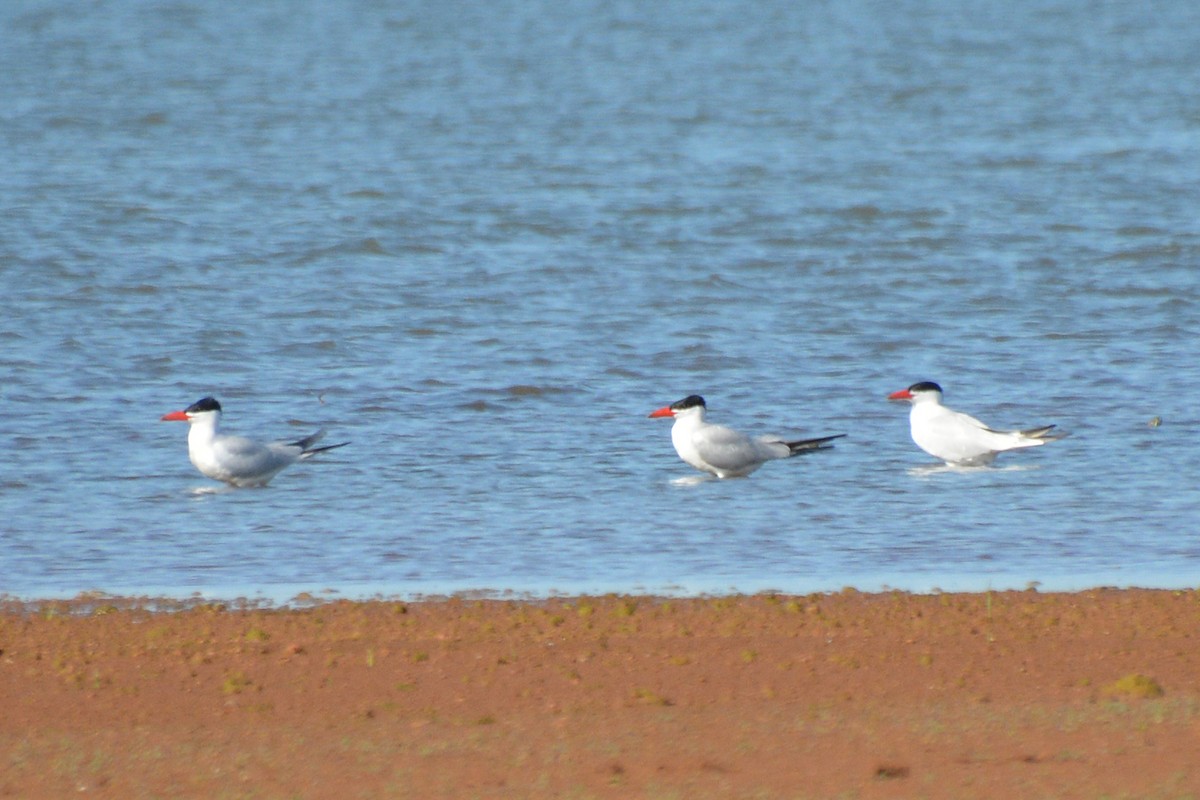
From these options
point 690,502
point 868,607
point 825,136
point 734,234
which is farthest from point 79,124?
point 868,607

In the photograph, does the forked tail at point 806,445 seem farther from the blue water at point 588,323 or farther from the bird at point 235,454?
the bird at point 235,454

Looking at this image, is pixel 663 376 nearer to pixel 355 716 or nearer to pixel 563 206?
pixel 355 716

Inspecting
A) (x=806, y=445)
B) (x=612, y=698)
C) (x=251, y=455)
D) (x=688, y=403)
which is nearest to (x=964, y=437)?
(x=806, y=445)

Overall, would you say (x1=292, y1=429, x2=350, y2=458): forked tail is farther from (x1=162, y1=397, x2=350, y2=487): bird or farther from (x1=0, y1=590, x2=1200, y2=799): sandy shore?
(x1=0, y1=590, x2=1200, y2=799): sandy shore

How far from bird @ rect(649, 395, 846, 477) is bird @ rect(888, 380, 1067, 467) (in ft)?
1.60

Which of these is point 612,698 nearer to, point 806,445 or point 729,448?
point 729,448

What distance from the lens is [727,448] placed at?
375 inches

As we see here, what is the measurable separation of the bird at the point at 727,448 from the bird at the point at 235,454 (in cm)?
185

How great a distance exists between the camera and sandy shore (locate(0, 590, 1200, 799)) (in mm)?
4375

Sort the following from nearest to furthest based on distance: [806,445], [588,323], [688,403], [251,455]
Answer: [251,455] → [806,445] → [688,403] → [588,323]

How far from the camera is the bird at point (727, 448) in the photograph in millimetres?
9508

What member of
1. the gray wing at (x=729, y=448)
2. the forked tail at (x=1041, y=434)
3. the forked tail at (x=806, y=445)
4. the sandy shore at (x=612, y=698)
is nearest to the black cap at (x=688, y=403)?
the gray wing at (x=729, y=448)

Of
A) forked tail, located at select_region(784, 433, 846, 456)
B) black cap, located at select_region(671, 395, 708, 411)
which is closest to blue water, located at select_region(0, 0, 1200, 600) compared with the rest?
forked tail, located at select_region(784, 433, 846, 456)

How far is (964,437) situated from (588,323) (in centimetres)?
474
